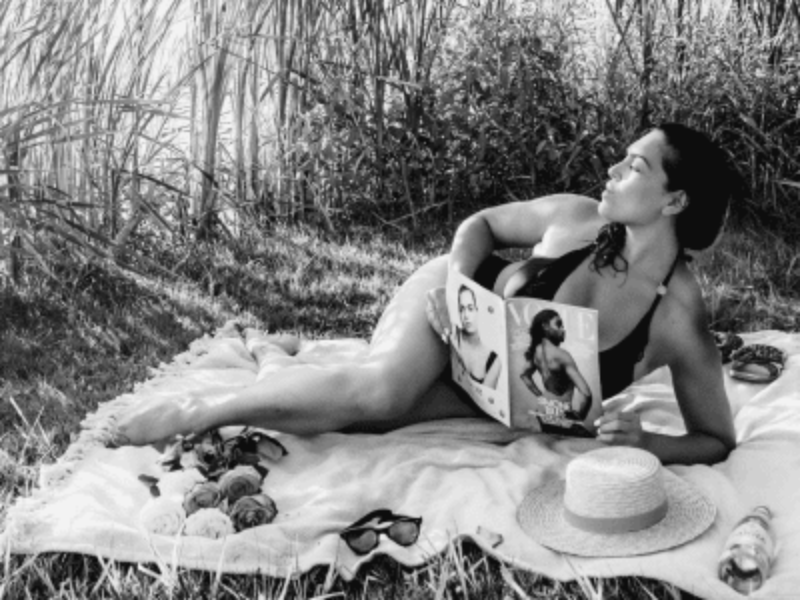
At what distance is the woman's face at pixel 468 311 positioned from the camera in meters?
2.78

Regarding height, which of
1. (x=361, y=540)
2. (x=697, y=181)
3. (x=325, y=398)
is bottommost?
(x=361, y=540)

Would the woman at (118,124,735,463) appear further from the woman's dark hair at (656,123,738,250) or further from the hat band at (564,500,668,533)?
the hat band at (564,500,668,533)

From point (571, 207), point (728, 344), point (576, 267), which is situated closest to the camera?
point (576, 267)

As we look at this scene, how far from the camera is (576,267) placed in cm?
292

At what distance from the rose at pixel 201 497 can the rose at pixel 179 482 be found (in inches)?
2.7

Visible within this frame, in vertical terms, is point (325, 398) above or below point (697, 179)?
below

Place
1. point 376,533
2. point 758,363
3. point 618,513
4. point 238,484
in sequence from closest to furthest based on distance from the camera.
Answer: point 618,513, point 376,533, point 238,484, point 758,363

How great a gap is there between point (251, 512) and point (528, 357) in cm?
75

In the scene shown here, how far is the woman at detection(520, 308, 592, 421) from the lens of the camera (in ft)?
8.79

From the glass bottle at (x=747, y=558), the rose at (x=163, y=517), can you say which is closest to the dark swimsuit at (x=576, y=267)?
the glass bottle at (x=747, y=558)

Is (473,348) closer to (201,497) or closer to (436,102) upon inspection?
(201,497)

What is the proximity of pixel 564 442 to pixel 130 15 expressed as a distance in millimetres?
2655

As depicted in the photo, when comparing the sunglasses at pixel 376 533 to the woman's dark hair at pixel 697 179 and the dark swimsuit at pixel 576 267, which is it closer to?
the dark swimsuit at pixel 576 267

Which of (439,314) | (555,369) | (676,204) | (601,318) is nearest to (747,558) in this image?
(555,369)
